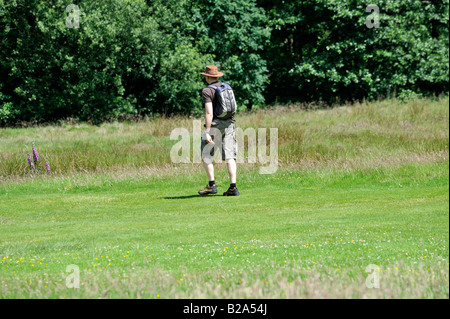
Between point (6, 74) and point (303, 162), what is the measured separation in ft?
79.9

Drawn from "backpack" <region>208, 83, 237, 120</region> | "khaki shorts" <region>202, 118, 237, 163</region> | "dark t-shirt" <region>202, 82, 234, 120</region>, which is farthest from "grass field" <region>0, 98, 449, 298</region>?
"dark t-shirt" <region>202, 82, 234, 120</region>

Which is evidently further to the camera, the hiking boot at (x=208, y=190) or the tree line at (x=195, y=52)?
the tree line at (x=195, y=52)

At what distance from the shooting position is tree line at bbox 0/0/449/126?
33.2 m

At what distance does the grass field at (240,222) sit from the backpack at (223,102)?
6.17ft

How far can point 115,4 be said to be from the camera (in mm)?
34156

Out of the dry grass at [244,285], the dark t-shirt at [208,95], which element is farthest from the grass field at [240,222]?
the dark t-shirt at [208,95]

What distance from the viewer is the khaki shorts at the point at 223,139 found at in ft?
42.0

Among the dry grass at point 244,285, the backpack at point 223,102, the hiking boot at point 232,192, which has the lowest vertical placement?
the hiking boot at point 232,192

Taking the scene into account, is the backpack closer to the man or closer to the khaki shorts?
the man

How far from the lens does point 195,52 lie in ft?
121

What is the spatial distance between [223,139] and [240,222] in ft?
10.9

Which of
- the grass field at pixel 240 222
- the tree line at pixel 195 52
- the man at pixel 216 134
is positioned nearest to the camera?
the grass field at pixel 240 222

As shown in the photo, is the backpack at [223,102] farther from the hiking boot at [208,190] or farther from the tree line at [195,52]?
the tree line at [195,52]

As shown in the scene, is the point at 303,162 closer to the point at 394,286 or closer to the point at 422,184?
the point at 422,184
